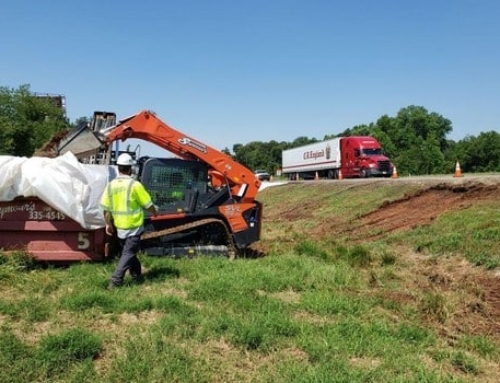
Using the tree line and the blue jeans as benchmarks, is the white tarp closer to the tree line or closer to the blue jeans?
the blue jeans

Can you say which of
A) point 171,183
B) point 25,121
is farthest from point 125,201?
point 25,121

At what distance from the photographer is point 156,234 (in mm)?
8875

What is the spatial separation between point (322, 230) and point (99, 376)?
10881 mm

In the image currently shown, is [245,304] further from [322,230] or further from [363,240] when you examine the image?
[322,230]

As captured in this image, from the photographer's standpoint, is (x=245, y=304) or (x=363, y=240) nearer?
(x=245, y=304)

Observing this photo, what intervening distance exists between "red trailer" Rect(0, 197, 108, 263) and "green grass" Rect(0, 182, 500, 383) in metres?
0.29

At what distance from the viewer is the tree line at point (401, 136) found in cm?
5084

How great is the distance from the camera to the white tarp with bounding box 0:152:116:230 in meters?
7.84

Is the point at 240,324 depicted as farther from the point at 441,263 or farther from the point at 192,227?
the point at 441,263

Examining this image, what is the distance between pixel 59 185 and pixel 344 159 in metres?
34.9

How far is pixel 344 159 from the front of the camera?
135 feet

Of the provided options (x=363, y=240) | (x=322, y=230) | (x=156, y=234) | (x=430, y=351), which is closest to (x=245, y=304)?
(x=430, y=351)

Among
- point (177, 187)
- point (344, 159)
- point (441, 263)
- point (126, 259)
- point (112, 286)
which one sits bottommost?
point (441, 263)

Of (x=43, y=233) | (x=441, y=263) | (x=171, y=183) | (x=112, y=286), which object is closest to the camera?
(x=112, y=286)
